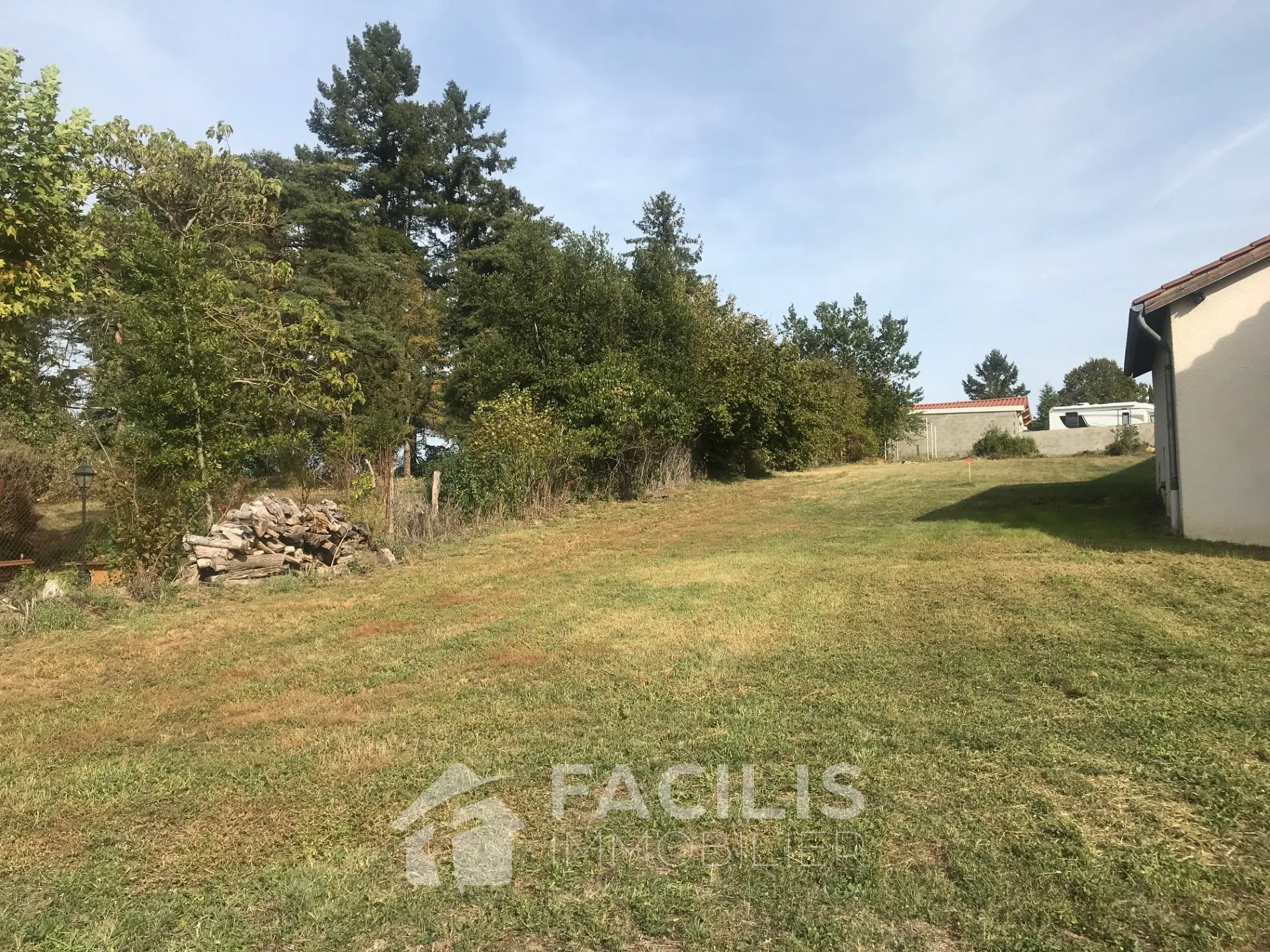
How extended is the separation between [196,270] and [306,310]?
184 centimetres

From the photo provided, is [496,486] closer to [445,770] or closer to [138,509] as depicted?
[138,509]

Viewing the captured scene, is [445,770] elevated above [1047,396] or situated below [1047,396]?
below

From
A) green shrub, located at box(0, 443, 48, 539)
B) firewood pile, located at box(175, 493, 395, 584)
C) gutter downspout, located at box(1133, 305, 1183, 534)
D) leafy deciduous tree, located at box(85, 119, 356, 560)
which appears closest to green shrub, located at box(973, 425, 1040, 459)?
gutter downspout, located at box(1133, 305, 1183, 534)

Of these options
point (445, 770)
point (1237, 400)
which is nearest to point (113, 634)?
point (445, 770)

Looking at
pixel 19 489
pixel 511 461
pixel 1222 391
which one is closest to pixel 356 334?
pixel 511 461

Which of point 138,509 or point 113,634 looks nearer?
point 113,634

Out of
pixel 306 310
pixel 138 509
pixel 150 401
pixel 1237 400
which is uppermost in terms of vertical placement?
pixel 306 310

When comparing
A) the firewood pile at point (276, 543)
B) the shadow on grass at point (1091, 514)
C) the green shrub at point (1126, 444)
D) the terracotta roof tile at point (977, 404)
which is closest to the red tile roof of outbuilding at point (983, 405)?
the terracotta roof tile at point (977, 404)

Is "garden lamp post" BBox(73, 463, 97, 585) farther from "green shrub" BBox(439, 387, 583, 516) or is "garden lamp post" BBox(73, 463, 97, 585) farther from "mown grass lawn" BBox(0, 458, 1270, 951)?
"green shrub" BBox(439, 387, 583, 516)

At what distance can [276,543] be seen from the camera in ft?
34.3

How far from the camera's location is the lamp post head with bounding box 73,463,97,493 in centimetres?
995

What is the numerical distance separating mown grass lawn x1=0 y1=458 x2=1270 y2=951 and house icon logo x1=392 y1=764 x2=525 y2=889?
0.06 meters

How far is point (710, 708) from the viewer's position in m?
4.65

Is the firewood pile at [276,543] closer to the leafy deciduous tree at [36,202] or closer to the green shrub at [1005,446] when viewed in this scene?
the leafy deciduous tree at [36,202]
